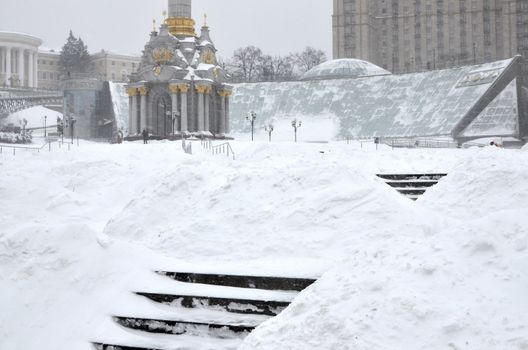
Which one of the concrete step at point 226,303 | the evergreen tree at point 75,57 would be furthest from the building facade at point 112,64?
the concrete step at point 226,303

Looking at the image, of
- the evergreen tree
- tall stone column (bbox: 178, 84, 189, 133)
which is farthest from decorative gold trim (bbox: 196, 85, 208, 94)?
the evergreen tree

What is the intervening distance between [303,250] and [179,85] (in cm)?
3517

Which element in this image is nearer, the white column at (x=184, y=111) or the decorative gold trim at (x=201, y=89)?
the white column at (x=184, y=111)

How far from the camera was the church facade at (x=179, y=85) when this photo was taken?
45719mm

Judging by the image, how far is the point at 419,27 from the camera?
339 feet

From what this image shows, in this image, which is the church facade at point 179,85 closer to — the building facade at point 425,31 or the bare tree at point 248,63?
the bare tree at point 248,63

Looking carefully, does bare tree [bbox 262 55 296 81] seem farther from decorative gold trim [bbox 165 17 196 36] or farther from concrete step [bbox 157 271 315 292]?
concrete step [bbox 157 271 315 292]

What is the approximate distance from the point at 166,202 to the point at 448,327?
8.55 m

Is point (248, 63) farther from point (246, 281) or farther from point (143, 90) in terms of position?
point (246, 281)

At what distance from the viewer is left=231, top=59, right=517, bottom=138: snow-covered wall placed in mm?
51719

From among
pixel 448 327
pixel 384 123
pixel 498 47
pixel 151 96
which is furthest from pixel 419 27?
pixel 448 327

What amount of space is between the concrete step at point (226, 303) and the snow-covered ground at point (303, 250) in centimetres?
55

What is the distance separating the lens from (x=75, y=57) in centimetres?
10981

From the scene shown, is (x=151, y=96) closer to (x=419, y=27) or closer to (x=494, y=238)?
(x=494, y=238)
